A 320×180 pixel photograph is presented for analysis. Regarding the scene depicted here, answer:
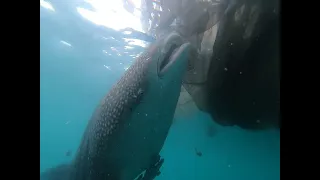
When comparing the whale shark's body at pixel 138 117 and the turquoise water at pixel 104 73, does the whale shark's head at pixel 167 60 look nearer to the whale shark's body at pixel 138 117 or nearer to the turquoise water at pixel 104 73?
the whale shark's body at pixel 138 117

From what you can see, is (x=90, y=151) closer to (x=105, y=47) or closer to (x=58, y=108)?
(x=105, y=47)

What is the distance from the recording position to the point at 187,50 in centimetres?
404

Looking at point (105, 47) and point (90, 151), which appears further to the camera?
point (105, 47)

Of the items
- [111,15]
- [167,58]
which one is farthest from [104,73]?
[167,58]

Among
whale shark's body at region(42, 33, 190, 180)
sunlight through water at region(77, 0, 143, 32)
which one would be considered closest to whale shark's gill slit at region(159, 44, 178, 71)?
whale shark's body at region(42, 33, 190, 180)

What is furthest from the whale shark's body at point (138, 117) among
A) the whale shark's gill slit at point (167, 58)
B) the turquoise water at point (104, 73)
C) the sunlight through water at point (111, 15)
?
the sunlight through water at point (111, 15)

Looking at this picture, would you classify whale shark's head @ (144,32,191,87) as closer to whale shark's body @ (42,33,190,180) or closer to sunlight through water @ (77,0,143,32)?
whale shark's body @ (42,33,190,180)

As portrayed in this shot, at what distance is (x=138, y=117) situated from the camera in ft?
13.8

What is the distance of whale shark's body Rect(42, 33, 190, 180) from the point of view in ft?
13.1

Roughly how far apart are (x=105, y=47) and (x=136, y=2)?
25.9 feet

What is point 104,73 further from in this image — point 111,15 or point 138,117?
point 138,117

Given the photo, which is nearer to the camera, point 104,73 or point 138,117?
point 138,117
